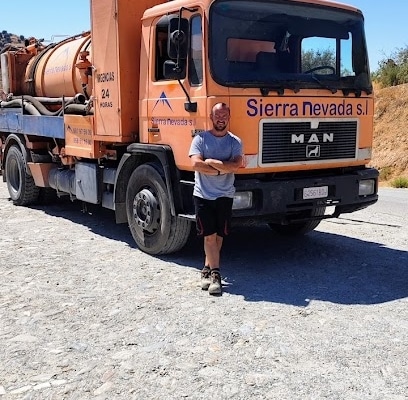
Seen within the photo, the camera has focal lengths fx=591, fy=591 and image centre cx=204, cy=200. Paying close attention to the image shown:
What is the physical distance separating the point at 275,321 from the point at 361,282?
56.2 inches

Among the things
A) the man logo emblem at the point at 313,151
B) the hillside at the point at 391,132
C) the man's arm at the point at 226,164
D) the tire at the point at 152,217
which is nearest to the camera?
the man's arm at the point at 226,164

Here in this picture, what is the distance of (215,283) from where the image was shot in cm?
538

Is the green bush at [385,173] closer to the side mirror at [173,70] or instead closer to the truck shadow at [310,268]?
the truck shadow at [310,268]

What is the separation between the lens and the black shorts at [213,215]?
5.50 meters

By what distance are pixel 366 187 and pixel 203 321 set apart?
2913 mm

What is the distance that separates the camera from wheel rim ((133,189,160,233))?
21.3 feet

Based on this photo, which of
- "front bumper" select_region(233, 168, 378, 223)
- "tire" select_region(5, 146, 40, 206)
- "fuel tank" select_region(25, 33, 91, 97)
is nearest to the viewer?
"front bumper" select_region(233, 168, 378, 223)

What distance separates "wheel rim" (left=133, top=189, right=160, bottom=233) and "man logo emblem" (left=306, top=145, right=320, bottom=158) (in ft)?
5.62

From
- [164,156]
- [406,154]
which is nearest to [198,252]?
[164,156]

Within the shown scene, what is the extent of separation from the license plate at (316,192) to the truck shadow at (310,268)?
753 mm

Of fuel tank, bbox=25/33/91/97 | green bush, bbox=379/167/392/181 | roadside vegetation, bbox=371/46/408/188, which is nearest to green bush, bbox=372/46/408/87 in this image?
roadside vegetation, bbox=371/46/408/188

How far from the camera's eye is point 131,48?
22.4ft

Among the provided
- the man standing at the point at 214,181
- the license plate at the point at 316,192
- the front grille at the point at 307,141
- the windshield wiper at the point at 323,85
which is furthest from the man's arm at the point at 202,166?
the windshield wiper at the point at 323,85

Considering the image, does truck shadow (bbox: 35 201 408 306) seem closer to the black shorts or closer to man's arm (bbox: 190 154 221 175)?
the black shorts
